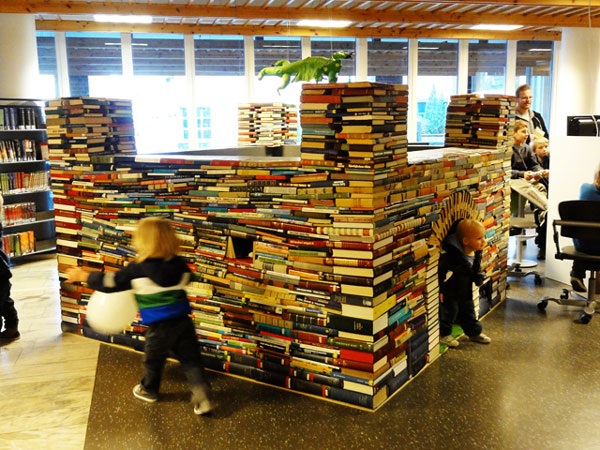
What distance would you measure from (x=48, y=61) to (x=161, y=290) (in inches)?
347

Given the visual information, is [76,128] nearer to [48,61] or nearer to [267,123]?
[267,123]

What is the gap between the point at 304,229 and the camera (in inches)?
143

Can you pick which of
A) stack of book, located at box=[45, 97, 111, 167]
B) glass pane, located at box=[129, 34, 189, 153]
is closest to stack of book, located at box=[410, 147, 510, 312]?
stack of book, located at box=[45, 97, 111, 167]

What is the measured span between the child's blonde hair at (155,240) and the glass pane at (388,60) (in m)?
9.78

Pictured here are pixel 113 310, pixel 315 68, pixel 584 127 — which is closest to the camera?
pixel 113 310

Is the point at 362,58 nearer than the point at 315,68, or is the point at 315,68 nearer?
the point at 315,68

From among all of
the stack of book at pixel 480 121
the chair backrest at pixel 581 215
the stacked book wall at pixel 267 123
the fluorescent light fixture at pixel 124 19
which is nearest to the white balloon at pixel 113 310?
the stack of book at pixel 480 121

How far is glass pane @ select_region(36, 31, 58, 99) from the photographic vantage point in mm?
10695

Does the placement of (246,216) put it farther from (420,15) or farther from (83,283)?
(420,15)

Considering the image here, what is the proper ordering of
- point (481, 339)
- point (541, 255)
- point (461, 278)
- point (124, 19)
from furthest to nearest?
point (124, 19) < point (541, 255) < point (481, 339) < point (461, 278)

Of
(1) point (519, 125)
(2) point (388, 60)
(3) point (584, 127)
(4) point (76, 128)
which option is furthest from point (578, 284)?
(2) point (388, 60)

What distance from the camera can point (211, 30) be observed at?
35.4ft

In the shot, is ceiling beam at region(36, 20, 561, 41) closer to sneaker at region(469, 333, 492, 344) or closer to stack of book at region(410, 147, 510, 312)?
stack of book at region(410, 147, 510, 312)

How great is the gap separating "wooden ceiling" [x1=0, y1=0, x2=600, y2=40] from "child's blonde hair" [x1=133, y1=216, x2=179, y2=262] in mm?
5802
